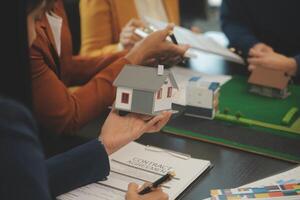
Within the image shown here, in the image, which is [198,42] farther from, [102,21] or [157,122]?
[157,122]

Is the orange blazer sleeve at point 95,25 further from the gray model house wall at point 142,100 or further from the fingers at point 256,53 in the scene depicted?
the gray model house wall at point 142,100

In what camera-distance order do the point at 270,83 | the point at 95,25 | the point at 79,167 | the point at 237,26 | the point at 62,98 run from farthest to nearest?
1. the point at 237,26
2. the point at 95,25
3. the point at 270,83
4. the point at 62,98
5. the point at 79,167

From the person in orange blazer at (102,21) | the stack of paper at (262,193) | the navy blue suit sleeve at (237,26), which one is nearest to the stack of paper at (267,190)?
the stack of paper at (262,193)

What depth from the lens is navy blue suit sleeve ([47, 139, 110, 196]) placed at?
3.70 ft

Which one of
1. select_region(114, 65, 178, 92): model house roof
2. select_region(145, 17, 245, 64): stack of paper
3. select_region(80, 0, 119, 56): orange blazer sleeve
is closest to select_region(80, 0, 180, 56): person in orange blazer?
select_region(80, 0, 119, 56): orange blazer sleeve

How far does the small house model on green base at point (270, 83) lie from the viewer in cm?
171

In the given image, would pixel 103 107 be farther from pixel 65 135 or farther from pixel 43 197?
pixel 43 197

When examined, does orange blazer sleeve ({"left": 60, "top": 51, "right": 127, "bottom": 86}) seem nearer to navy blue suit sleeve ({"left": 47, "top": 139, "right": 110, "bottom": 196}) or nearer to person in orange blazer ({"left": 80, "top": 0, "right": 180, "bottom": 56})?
person in orange blazer ({"left": 80, "top": 0, "right": 180, "bottom": 56})

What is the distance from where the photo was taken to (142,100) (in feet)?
4.10

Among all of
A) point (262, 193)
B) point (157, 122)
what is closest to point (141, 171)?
point (157, 122)

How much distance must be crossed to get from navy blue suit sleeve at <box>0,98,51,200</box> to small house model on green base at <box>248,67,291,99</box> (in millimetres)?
1120

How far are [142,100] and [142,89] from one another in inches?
1.2

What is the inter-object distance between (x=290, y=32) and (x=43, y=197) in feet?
5.52

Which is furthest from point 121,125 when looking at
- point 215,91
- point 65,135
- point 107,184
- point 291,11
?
point 291,11
